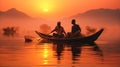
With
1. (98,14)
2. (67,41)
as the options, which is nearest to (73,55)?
(67,41)

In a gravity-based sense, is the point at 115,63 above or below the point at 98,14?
below

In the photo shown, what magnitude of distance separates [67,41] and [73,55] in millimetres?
6951

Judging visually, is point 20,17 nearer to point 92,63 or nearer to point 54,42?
point 54,42

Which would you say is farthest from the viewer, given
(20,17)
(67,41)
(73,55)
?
(20,17)

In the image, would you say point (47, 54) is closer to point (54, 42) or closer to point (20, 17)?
point (54, 42)

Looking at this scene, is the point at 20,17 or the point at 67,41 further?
the point at 20,17

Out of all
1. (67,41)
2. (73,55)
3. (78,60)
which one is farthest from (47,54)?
(67,41)

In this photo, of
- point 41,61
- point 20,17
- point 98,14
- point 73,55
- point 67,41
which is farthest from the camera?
point 98,14

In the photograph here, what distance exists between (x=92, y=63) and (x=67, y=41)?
9.11m

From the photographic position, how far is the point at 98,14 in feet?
213

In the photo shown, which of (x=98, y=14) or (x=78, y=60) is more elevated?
(x=98, y=14)

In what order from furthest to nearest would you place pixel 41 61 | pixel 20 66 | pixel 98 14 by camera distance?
pixel 98 14
pixel 41 61
pixel 20 66

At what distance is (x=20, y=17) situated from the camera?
6056 cm

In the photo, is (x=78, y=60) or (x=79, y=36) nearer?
(x=78, y=60)
